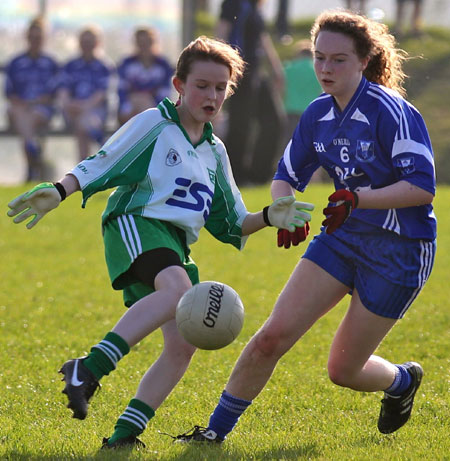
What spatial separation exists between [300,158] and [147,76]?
10571mm

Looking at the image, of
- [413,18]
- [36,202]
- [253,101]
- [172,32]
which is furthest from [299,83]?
[36,202]

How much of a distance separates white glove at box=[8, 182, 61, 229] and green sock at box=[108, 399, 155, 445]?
0.96 m

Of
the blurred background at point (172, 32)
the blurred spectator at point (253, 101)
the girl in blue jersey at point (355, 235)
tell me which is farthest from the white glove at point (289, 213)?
the blurred background at point (172, 32)

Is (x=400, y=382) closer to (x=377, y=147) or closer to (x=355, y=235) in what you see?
(x=355, y=235)

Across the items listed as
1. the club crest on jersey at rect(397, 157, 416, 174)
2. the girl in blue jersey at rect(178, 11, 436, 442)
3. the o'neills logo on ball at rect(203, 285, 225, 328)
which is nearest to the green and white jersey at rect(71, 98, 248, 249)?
the o'neills logo on ball at rect(203, 285, 225, 328)

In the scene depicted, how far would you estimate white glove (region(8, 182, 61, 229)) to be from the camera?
13.7 feet

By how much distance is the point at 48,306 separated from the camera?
7863mm

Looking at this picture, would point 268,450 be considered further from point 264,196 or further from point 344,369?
point 264,196

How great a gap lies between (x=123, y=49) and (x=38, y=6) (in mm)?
2020

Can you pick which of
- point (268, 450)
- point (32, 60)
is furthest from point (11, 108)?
point (268, 450)

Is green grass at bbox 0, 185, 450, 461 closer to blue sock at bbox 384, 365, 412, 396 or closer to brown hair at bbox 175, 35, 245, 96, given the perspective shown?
blue sock at bbox 384, 365, 412, 396

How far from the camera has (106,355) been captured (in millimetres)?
4027

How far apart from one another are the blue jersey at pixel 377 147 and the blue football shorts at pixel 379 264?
0.18 feet

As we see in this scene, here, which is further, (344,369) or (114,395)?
(114,395)
